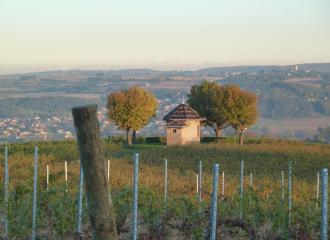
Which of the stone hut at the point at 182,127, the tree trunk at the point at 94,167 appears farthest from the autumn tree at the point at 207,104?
the tree trunk at the point at 94,167

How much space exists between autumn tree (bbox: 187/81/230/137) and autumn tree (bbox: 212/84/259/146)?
165 centimetres

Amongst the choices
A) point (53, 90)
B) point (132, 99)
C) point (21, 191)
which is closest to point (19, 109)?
point (53, 90)

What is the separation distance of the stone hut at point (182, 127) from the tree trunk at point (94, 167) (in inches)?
1235

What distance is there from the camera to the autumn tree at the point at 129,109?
3875cm

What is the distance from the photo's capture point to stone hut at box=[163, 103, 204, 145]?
1411 inches

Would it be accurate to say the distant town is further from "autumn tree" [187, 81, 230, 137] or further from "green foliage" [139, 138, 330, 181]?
"green foliage" [139, 138, 330, 181]

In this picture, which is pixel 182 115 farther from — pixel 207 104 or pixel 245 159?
pixel 245 159

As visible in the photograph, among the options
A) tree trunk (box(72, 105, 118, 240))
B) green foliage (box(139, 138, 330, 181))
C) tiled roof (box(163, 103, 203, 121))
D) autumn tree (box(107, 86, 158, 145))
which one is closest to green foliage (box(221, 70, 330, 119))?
tiled roof (box(163, 103, 203, 121))

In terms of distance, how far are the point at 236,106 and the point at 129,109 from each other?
1178 cm

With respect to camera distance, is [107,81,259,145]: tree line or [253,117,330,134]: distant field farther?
[253,117,330,134]: distant field

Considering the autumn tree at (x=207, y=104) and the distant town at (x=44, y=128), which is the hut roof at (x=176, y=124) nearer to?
the autumn tree at (x=207, y=104)

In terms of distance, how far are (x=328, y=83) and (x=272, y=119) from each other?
37.1 meters

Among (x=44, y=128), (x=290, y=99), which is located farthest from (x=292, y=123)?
(x=44, y=128)

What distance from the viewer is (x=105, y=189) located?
13.8ft
